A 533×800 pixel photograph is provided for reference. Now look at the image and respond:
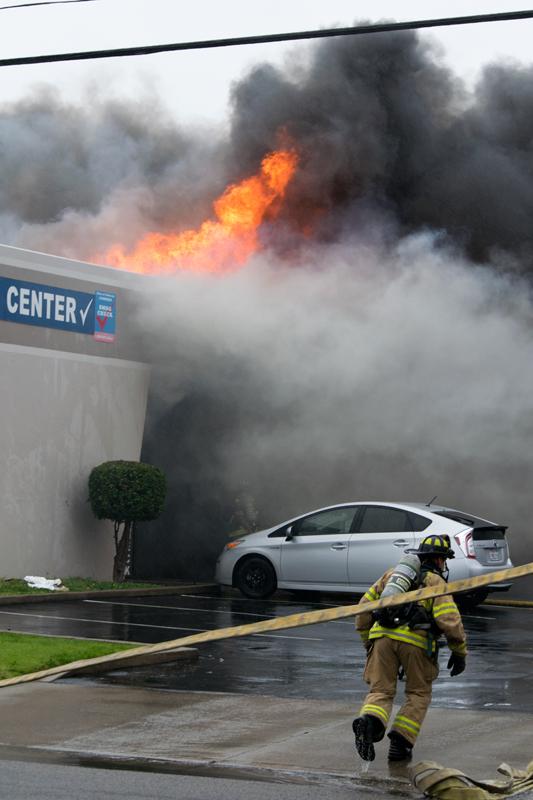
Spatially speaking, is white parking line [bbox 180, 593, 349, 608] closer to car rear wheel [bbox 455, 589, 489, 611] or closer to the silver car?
the silver car

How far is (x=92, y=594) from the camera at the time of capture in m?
18.0

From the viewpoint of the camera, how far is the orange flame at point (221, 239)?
853 inches

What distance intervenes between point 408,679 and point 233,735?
1411 mm

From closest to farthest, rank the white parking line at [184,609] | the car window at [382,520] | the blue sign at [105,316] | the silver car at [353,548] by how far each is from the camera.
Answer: the white parking line at [184,609] → the silver car at [353,548] → the car window at [382,520] → the blue sign at [105,316]

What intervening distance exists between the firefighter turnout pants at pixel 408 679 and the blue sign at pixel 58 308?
11.2m

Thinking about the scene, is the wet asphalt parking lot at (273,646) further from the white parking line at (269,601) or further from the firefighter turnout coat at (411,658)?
the firefighter turnout coat at (411,658)

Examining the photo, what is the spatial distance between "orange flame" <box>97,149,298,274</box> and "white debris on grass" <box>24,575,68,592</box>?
5642 millimetres

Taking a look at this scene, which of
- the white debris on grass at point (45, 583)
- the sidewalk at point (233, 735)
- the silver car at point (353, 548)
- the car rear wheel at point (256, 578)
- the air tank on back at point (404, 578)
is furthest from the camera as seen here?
the car rear wheel at point (256, 578)

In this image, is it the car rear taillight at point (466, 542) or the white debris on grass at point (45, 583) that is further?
the white debris on grass at point (45, 583)

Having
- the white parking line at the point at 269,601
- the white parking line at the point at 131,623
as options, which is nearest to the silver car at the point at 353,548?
the white parking line at the point at 269,601

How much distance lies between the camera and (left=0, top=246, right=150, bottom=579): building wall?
18.5 m

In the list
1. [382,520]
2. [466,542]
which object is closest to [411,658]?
[466,542]

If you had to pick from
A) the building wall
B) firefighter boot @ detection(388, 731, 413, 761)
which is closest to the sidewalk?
firefighter boot @ detection(388, 731, 413, 761)

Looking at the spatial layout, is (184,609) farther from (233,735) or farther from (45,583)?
(233,735)
